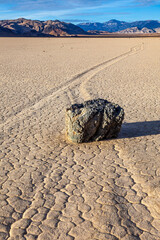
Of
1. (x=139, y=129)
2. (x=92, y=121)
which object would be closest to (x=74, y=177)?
(x=92, y=121)

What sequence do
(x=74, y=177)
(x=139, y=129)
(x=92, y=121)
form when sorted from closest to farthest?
1. (x=74, y=177)
2. (x=92, y=121)
3. (x=139, y=129)

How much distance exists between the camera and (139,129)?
5.98 metres

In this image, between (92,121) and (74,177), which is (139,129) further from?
(74,177)

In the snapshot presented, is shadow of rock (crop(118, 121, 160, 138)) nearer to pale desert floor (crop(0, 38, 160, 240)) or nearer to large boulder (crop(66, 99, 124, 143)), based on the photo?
pale desert floor (crop(0, 38, 160, 240))

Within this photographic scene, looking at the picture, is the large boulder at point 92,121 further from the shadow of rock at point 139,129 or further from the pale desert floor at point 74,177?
the shadow of rock at point 139,129

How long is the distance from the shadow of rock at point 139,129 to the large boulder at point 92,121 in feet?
1.59

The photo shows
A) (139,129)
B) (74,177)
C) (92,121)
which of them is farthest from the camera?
(139,129)

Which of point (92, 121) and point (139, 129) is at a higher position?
point (92, 121)

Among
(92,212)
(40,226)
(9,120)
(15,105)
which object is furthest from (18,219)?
(15,105)

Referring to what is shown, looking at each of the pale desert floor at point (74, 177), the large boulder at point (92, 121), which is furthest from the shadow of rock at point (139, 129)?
the large boulder at point (92, 121)

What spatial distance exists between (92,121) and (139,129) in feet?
4.34

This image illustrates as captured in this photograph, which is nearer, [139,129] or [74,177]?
[74,177]

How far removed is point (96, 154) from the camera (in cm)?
484

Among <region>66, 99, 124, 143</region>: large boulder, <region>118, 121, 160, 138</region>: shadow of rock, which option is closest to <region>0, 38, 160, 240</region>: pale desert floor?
<region>118, 121, 160, 138</region>: shadow of rock
